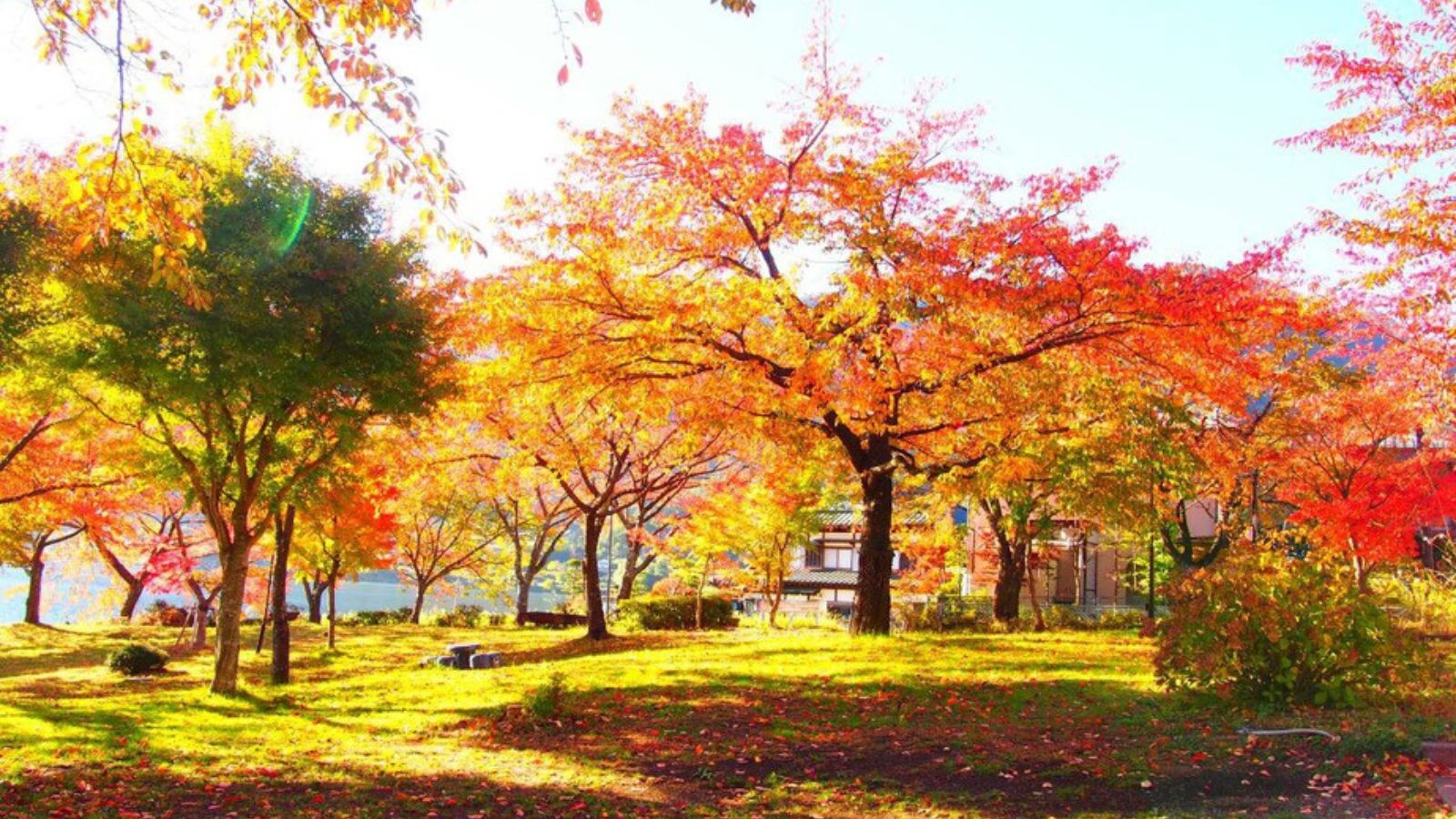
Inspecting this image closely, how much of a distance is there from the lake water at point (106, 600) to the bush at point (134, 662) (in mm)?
15336

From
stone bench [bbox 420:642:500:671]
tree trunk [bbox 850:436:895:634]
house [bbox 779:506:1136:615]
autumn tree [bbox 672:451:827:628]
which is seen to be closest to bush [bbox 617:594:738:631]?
autumn tree [bbox 672:451:827:628]

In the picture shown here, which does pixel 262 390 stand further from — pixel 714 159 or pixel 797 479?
pixel 797 479

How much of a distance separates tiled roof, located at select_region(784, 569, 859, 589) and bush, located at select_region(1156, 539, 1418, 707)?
132ft

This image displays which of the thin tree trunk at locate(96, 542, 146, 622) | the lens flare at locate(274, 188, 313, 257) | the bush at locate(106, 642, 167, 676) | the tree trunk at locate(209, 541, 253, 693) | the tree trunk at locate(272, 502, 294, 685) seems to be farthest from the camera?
the thin tree trunk at locate(96, 542, 146, 622)

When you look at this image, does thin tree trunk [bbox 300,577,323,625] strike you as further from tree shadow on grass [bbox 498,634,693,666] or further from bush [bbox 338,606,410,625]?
tree shadow on grass [bbox 498,634,693,666]

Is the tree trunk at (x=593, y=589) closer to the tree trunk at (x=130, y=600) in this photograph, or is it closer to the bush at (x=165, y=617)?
the tree trunk at (x=130, y=600)

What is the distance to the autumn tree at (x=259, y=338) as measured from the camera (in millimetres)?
11102

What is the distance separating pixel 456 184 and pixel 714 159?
8368 mm

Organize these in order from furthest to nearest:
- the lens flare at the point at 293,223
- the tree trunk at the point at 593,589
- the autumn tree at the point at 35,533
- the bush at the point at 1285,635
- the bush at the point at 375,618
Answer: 1. the bush at the point at 375,618
2. the autumn tree at the point at 35,533
3. the tree trunk at the point at 593,589
4. the lens flare at the point at 293,223
5. the bush at the point at 1285,635

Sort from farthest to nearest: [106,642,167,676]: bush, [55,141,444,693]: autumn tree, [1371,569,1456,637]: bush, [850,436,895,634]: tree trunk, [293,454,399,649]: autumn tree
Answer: [106,642,167,676]: bush
[1371,569,1456,637]: bush
[850,436,895,634]: tree trunk
[293,454,399,649]: autumn tree
[55,141,444,693]: autumn tree

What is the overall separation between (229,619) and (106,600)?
1014 inches

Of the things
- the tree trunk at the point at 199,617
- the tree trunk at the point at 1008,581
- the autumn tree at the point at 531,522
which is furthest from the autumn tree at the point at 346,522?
the tree trunk at the point at 1008,581

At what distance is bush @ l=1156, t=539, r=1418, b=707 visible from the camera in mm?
7750

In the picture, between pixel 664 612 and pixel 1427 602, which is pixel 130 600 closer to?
pixel 664 612
